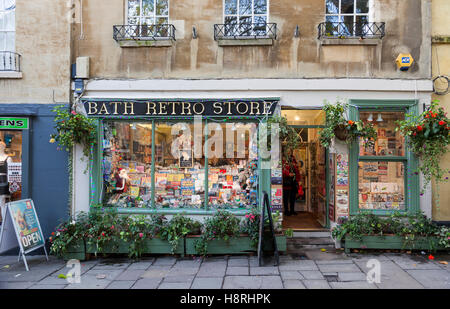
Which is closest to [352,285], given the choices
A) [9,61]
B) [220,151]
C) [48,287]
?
[220,151]

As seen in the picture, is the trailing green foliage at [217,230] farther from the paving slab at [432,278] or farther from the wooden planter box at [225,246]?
the paving slab at [432,278]

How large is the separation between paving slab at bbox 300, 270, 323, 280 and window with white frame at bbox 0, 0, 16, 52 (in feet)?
25.6

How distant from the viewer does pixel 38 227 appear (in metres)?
6.06

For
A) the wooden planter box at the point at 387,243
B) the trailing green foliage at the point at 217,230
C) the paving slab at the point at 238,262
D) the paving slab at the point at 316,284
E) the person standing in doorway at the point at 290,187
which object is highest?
the person standing in doorway at the point at 290,187

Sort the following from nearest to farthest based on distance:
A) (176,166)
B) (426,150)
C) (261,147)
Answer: (426,150), (261,147), (176,166)

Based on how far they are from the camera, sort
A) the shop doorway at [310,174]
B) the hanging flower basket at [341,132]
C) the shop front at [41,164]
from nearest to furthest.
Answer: the hanging flower basket at [341,132] → the shop front at [41,164] → the shop doorway at [310,174]

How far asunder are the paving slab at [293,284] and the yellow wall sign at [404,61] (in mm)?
4910

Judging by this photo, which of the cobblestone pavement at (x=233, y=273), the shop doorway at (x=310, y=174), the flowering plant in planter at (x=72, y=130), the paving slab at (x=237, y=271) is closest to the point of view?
the cobblestone pavement at (x=233, y=273)

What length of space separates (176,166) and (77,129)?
2207mm

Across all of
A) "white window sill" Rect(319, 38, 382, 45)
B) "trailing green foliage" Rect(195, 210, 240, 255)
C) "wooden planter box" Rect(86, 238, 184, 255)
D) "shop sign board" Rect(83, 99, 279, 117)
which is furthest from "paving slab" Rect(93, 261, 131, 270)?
"white window sill" Rect(319, 38, 382, 45)

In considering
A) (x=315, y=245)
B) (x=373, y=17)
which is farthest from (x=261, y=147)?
(x=373, y=17)

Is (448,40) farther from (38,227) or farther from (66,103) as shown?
(38,227)

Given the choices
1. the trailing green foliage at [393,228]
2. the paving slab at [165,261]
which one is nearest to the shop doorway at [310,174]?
the trailing green foliage at [393,228]

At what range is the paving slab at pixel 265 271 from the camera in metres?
5.11
